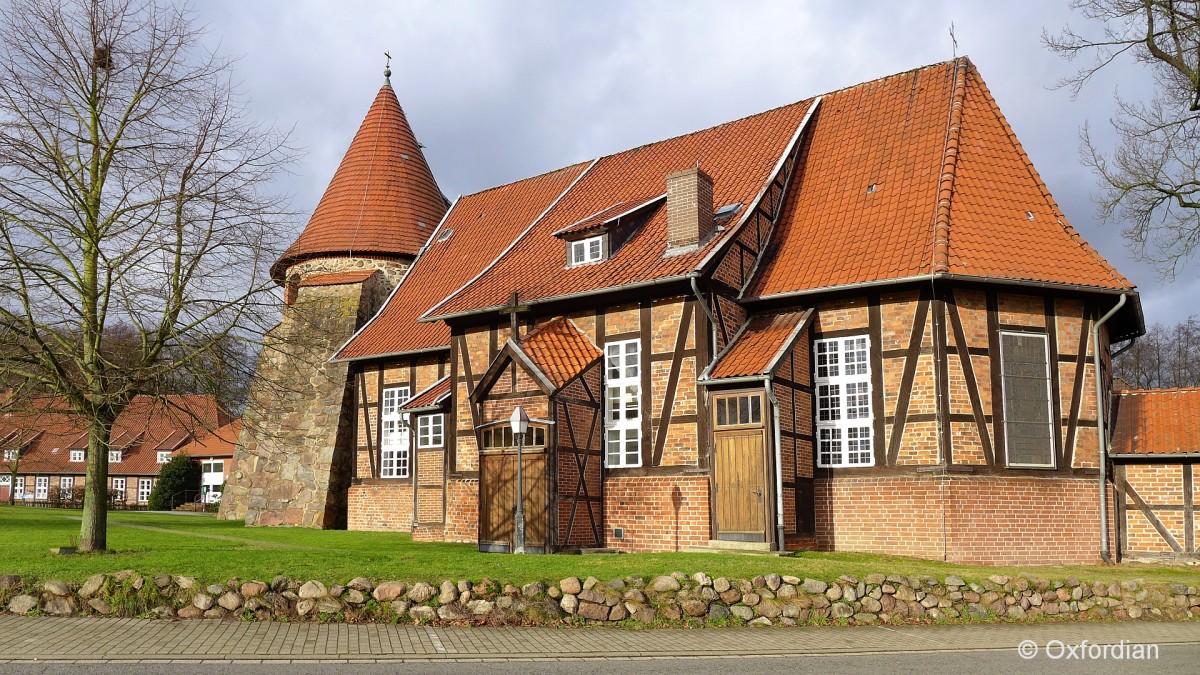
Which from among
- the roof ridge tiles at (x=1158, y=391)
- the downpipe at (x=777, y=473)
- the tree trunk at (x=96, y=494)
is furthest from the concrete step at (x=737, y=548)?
the tree trunk at (x=96, y=494)

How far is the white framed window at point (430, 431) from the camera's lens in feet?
75.9

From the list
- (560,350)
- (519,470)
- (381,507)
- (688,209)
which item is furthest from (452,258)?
(519,470)

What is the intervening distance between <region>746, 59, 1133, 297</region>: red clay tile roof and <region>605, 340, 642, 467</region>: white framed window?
2.60 m

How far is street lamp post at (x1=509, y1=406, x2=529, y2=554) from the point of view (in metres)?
16.6

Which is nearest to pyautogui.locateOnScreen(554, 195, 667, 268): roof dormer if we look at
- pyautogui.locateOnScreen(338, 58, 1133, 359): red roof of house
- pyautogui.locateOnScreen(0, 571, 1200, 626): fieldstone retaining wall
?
pyautogui.locateOnScreen(338, 58, 1133, 359): red roof of house

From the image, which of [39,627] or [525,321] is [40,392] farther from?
[525,321]

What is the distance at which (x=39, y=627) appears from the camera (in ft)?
32.3

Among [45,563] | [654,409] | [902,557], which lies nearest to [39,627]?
[45,563]

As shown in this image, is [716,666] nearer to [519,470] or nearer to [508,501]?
[519,470]

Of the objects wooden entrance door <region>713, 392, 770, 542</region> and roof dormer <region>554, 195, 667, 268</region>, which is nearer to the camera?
wooden entrance door <region>713, 392, 770, 542</region>

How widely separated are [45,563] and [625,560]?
23.6 ft

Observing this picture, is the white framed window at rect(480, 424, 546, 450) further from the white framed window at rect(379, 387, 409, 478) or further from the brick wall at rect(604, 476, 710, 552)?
the white framed window at rect(379, 387, 409, 478)

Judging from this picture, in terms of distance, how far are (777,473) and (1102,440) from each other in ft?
18.9

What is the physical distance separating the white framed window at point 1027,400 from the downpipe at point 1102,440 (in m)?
0.90
